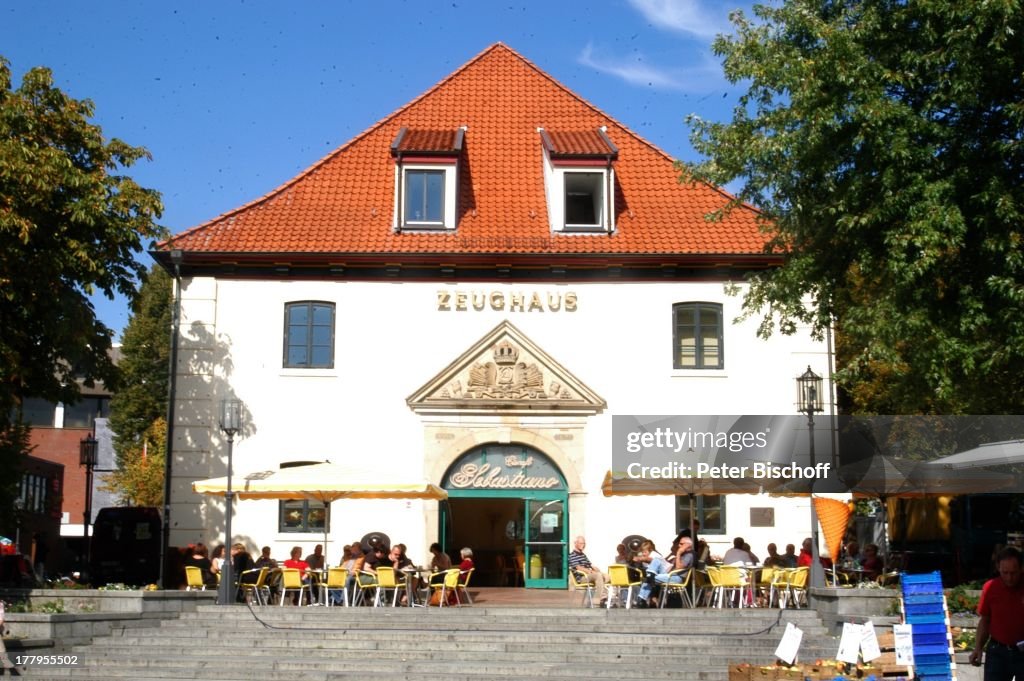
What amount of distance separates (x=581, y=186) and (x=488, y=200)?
2.00 m

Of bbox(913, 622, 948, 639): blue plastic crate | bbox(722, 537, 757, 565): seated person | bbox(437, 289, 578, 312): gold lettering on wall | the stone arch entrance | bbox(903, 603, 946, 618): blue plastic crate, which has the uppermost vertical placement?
bbox(437, 289, 578, 312): gold lettering on wall

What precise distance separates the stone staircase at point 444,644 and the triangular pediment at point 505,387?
241 inches

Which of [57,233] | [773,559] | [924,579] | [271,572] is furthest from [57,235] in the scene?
[924,579]

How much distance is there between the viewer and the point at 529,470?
25.6 metres

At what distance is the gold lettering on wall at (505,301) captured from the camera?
84.7 feet

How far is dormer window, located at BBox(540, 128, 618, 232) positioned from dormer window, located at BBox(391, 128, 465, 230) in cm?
206

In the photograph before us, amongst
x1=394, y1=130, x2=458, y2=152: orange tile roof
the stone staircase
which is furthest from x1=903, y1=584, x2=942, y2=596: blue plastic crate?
x1=394, y1=130, x2=458, y2=152: orange tile roof

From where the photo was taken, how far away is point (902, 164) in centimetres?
1684

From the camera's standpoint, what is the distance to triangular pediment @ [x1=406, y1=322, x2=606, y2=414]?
2533 cm

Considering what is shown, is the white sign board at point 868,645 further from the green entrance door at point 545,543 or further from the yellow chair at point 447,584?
the green entrance door at point 545,543

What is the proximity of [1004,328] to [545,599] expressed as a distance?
1011 centimetres

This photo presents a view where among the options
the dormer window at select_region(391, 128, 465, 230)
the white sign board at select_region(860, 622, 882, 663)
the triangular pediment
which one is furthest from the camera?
the dormer window at select_region(391, 128, 465, 230)

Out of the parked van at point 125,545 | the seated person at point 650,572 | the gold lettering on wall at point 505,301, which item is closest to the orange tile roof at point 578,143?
the gold lettering on wall at point 505,301

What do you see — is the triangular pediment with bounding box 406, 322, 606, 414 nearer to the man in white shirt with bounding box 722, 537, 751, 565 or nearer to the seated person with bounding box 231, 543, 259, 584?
the man in white shirt with bounding box 722, 537, 751, 565
